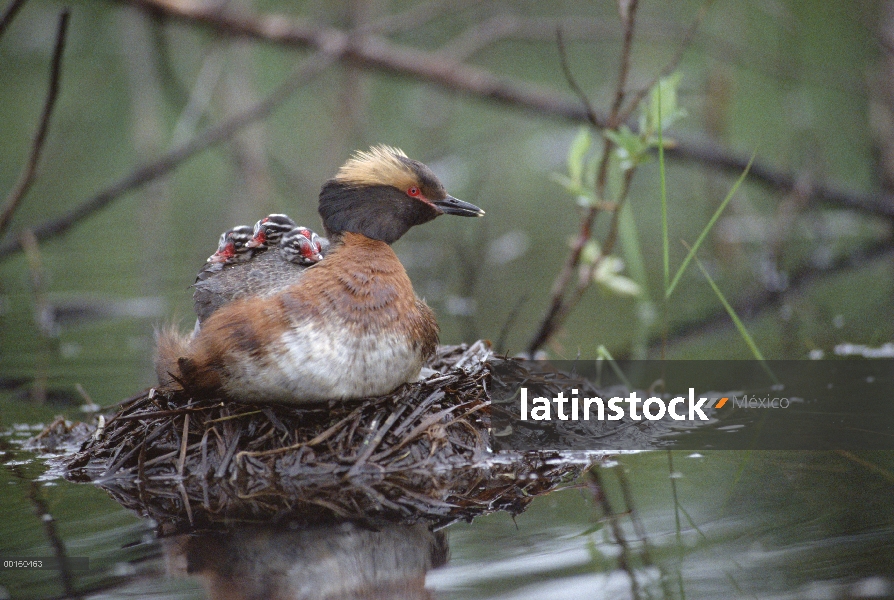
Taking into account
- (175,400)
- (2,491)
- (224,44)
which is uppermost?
(224,44)

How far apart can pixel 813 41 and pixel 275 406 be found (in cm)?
1413

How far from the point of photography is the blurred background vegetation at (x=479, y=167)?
8.40m

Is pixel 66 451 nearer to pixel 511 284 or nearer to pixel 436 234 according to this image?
pixel 511 284

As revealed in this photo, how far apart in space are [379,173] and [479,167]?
14039 mm

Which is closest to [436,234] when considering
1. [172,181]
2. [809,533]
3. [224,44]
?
[224,44]

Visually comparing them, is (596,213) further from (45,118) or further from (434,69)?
(434,69)

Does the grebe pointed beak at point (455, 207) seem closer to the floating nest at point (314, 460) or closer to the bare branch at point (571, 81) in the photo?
the floating nest at point (314, 460)

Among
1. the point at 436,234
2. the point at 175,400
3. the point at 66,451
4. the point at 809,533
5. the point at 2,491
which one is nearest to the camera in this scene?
the point at 809,533

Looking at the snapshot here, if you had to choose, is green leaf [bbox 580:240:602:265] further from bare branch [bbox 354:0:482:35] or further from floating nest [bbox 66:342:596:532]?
bare branch [bbox 354:0:482:35]

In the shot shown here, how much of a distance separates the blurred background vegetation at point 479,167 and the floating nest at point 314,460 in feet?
4.98

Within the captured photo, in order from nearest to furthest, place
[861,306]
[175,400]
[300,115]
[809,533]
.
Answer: [809,533]
[175,400]
[861,306]
[300,115]

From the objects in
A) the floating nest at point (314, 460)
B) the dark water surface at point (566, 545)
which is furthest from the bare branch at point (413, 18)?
the dark water surface at point (566, 545)

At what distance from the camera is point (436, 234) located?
50.1ft

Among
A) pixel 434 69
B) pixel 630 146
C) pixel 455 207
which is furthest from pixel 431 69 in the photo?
pixel 455 207
